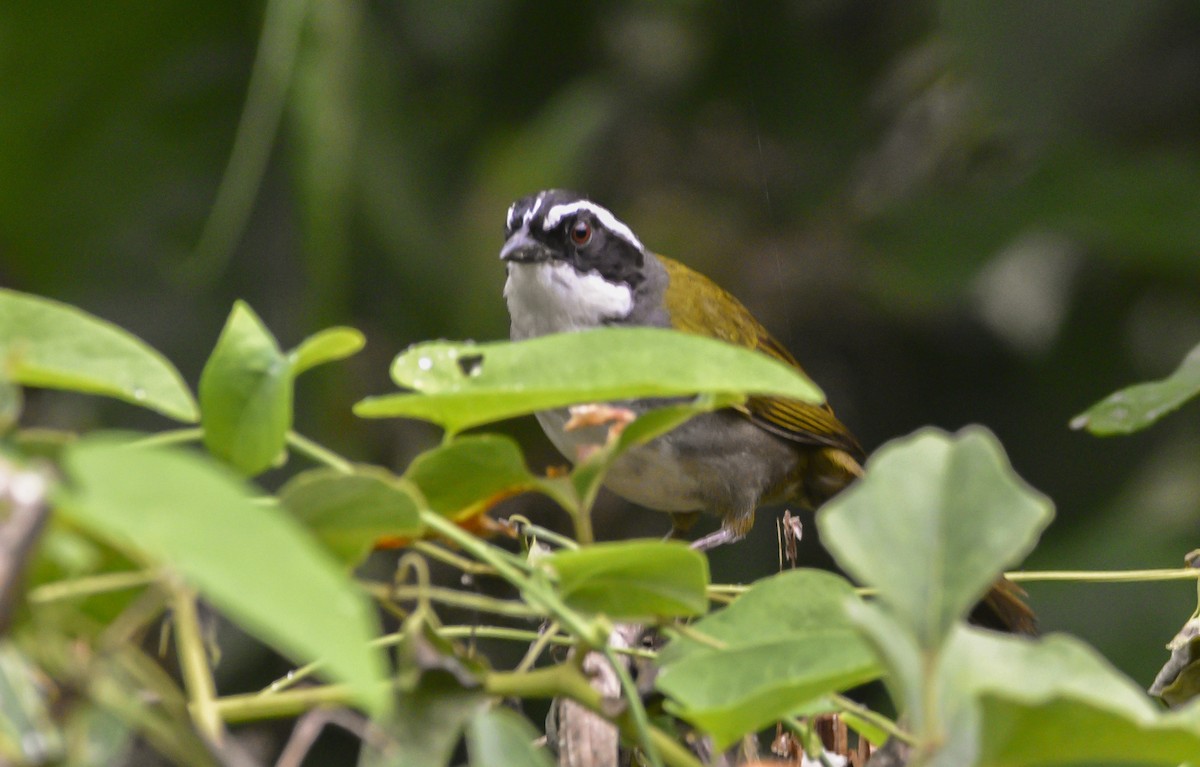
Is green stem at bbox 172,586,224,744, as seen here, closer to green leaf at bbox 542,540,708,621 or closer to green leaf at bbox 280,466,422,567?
green leaf at bbox 280,466,422,567

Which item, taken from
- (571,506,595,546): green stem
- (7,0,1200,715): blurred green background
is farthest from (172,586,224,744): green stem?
(7,0,1200,715): blurred green background

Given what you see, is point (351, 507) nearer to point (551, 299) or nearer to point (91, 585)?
point (91, 585)

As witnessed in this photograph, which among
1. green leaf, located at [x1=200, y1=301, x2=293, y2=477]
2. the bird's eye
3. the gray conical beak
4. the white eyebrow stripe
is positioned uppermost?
the white eyebrow stripe

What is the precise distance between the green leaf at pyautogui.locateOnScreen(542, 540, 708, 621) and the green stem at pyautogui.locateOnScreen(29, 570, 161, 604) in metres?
0.22

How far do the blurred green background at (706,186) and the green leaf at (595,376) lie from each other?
107 inches

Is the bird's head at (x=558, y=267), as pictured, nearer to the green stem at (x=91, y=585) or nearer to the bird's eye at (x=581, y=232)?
the bird's eye at (x=581, y=232)

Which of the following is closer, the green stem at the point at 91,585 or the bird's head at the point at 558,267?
the green stem at the point at 91,585

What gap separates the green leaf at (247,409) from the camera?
2.73ft

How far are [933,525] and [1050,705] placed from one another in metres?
0.10

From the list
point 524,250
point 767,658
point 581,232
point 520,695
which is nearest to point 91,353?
point 520,695

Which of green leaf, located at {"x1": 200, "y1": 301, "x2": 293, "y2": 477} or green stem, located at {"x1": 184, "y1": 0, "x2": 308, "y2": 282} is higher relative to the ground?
green stem, located at {"x1": 184, "y1": 0, "x2": 308, "y2": 282}

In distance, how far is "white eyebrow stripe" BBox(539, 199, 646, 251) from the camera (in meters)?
2.73

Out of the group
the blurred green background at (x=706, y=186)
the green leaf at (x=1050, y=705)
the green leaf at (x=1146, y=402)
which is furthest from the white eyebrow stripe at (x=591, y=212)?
Result: the green leaf at (x=1050, y=705)

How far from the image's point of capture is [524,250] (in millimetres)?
2703
